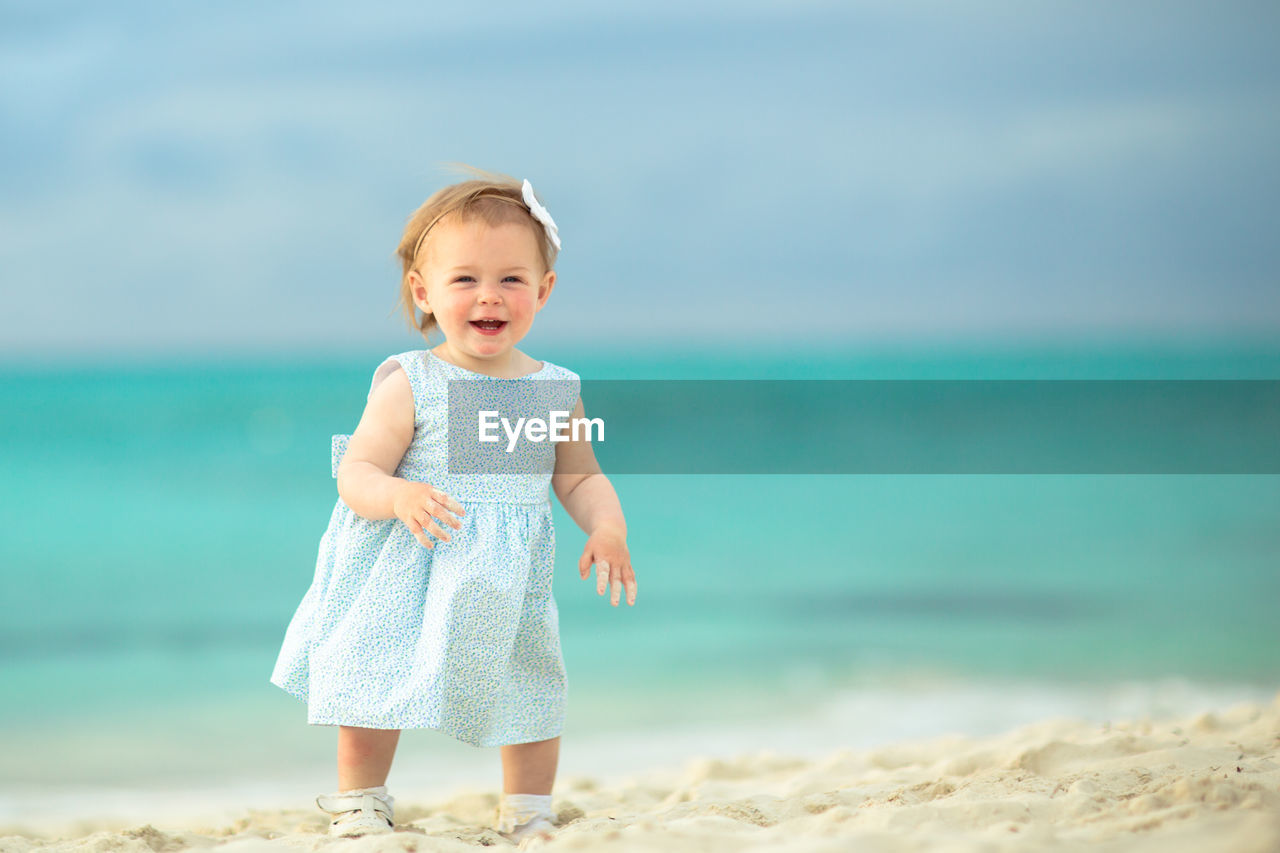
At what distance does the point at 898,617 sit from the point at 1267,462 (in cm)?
867

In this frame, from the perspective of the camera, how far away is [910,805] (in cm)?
216

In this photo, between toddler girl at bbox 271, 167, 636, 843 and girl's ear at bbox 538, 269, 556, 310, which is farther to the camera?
girl's ear at bbox 538, 269, 556, 310

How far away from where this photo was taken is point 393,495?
226cm

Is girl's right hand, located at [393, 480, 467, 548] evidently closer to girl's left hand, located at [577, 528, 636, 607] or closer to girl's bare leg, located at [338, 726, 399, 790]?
girl's left hand, located at [577, 528, 636, 607]

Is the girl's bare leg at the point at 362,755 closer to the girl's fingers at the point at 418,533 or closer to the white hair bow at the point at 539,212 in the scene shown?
the girl's fingers at the point at 418,533

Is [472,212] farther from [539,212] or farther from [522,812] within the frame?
[522,812]

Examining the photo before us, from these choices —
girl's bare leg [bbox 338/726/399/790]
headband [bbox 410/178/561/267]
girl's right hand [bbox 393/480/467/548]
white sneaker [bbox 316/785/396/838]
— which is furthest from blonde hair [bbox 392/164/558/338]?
white sneaker [bbox 316/785/396/838]

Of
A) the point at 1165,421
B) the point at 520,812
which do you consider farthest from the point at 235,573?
the point at 1165,421

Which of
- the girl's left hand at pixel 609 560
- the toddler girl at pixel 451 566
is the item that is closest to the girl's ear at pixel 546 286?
the toddler girl at pixel 451 566

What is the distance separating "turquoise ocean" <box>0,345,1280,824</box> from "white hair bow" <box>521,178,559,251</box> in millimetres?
1855

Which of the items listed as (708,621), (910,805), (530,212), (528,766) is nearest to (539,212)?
(530,212)

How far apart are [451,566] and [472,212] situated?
72 cm

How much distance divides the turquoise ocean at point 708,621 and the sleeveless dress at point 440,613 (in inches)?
46.5

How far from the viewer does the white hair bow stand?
8.06 ft
